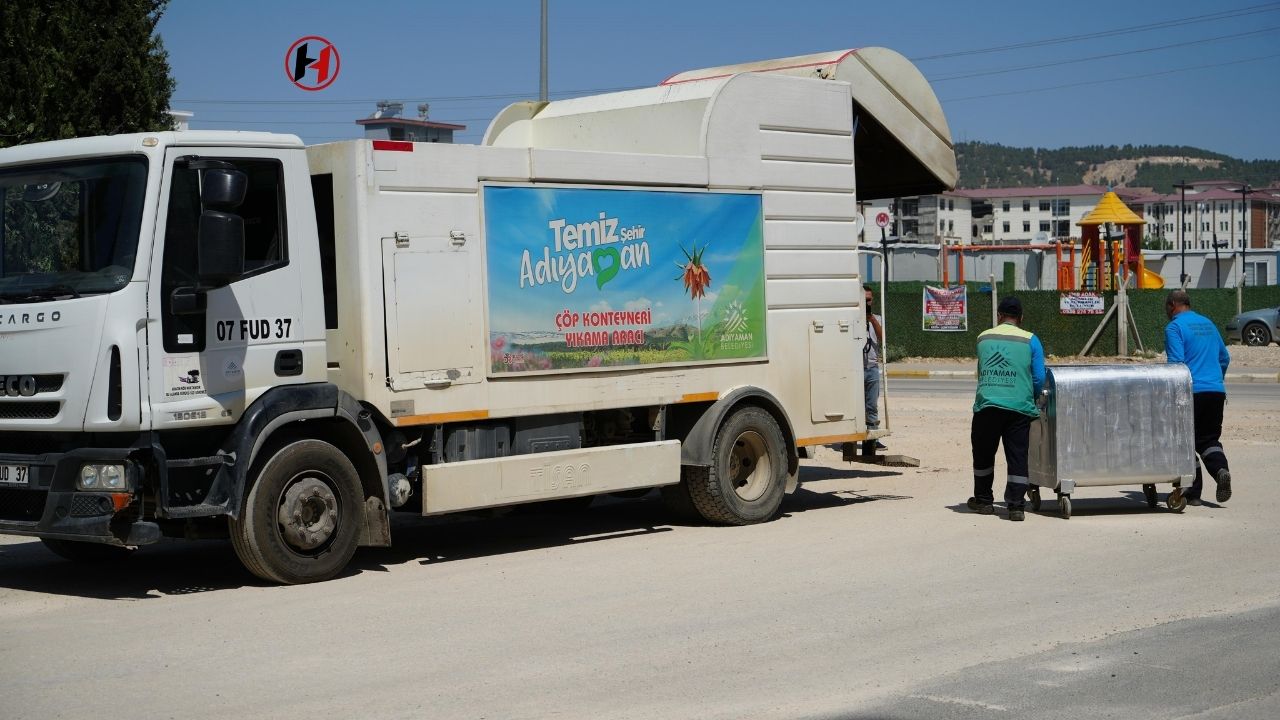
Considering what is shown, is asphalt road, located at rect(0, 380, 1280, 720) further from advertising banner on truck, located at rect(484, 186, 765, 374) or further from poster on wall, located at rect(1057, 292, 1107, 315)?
poster on wall, located at rect(1057, 292, 1107, 315)

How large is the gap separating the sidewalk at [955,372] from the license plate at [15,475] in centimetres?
2426

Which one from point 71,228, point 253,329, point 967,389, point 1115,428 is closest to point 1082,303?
point 967,389

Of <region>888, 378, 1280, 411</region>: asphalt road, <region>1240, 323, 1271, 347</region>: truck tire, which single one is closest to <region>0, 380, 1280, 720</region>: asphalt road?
<region>888, 378, 1280, 411</region>: asphalt road

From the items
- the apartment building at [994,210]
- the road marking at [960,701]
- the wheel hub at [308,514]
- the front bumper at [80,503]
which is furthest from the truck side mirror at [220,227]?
the apartment building at [994,210]

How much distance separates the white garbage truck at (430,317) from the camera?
8625 millimetres

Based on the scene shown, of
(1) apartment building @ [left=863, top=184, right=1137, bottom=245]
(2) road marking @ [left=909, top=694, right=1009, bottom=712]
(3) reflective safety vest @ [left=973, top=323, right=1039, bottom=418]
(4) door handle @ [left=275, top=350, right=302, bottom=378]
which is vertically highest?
(1) apartment building @ [left=863, top=184, right=1137, bottom=245]

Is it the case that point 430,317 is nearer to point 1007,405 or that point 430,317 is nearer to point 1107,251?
point 1007,405

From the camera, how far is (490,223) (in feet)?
33.4

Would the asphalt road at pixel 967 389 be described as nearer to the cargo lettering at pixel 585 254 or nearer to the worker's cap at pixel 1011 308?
the worker's cap at pixel 1011 308

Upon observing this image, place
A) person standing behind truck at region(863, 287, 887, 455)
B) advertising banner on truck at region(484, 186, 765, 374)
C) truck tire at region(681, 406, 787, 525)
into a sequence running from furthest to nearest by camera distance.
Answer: person standing behind truck at region(863, 287, 887, 455)
truck tire at region(681, 406, 787, 525)
advertising banner on truck at region(484, 186, 765, 374)

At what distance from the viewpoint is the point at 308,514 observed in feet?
30.6

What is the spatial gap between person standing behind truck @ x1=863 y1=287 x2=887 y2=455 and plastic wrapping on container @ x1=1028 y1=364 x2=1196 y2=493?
68.1 inches

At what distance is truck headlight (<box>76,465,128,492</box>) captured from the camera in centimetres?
851

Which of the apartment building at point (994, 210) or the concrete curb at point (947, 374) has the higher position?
the apartment building at point (994, 210)
